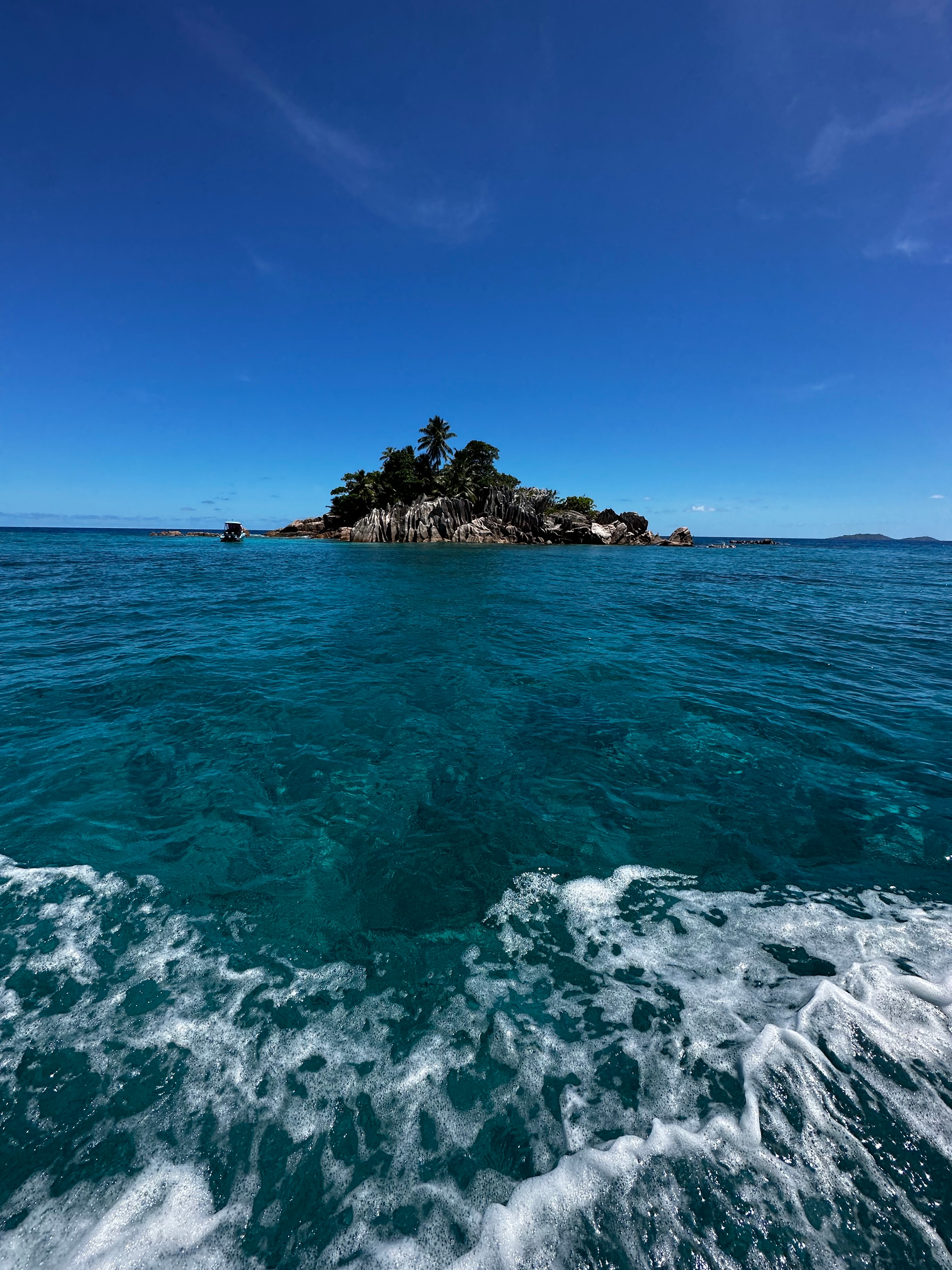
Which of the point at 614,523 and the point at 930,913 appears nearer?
the point at 930,913

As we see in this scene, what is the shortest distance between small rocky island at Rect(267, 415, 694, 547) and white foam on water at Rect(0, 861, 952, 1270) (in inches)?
2844

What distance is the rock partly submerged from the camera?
74.1 m

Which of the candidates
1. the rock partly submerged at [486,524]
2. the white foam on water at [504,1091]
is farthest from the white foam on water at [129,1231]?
the rock partly submerged at [486,524]

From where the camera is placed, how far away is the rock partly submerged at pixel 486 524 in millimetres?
74125

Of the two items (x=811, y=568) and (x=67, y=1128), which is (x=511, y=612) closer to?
(x=67, y=1128)

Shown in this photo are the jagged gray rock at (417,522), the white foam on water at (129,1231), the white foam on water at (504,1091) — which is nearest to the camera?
the white foam on water at (129,1231)

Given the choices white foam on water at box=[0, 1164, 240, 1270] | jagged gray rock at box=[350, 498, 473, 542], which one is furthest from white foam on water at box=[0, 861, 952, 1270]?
jagged gray rock at box=[350, 498, 473, 542]

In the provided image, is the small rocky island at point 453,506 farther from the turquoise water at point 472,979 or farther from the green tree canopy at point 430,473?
the turquoise water at point 472,979

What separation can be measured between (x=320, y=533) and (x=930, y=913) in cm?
10483

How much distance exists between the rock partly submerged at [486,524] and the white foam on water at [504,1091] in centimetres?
7220

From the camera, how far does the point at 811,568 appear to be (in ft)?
162

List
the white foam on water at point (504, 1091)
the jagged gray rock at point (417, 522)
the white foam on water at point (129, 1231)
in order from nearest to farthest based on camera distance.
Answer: the white foam on water at point (129, 1231) → the white foam on water at point (504, 1091) → the jagged gray rock at point (417, 522)

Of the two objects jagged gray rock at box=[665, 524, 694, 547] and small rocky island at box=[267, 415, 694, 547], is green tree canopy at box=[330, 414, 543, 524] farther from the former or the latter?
jagged gray rock at box=[665, 524, 694, 547]

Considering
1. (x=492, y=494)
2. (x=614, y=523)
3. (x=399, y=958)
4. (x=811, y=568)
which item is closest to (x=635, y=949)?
(x=399, y=958)
